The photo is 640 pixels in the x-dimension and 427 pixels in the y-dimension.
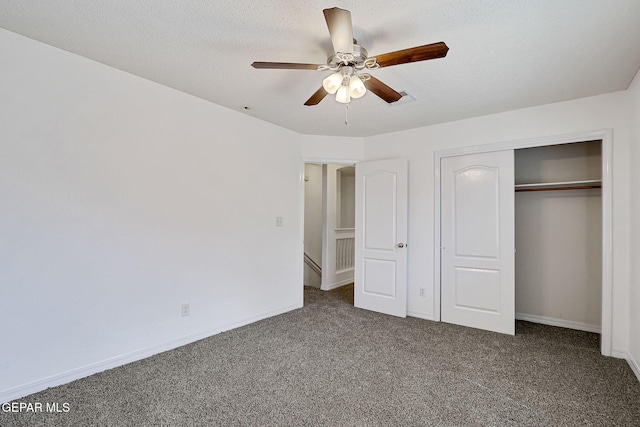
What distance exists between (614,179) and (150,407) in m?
4.00

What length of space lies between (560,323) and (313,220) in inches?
153

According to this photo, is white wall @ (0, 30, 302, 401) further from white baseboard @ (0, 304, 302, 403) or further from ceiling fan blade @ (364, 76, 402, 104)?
ceiling fan blade @ (364, 76, 402, 104)

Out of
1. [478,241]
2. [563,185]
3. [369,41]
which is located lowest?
[478,241]

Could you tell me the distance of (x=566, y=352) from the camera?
2.85 m

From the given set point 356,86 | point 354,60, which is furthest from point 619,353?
point 354,60

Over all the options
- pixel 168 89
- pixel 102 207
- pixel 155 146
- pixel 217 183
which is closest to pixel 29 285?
pixel 102 207

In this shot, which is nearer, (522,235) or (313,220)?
(522,235)

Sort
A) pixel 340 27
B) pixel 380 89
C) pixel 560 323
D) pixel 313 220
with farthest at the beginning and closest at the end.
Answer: pixel 313 220
pixel 560 323
pixel 380 89
pixel 340 27

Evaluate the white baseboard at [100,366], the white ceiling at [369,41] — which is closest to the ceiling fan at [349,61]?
the white ceiling at [369,41]

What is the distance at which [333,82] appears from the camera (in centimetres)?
197

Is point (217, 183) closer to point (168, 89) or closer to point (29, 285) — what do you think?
point (168, 89)

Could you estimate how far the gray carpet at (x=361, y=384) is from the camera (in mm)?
1892

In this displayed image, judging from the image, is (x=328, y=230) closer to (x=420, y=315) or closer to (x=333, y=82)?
(x=420, y=315)

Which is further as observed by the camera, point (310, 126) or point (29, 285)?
point (310, 126)
